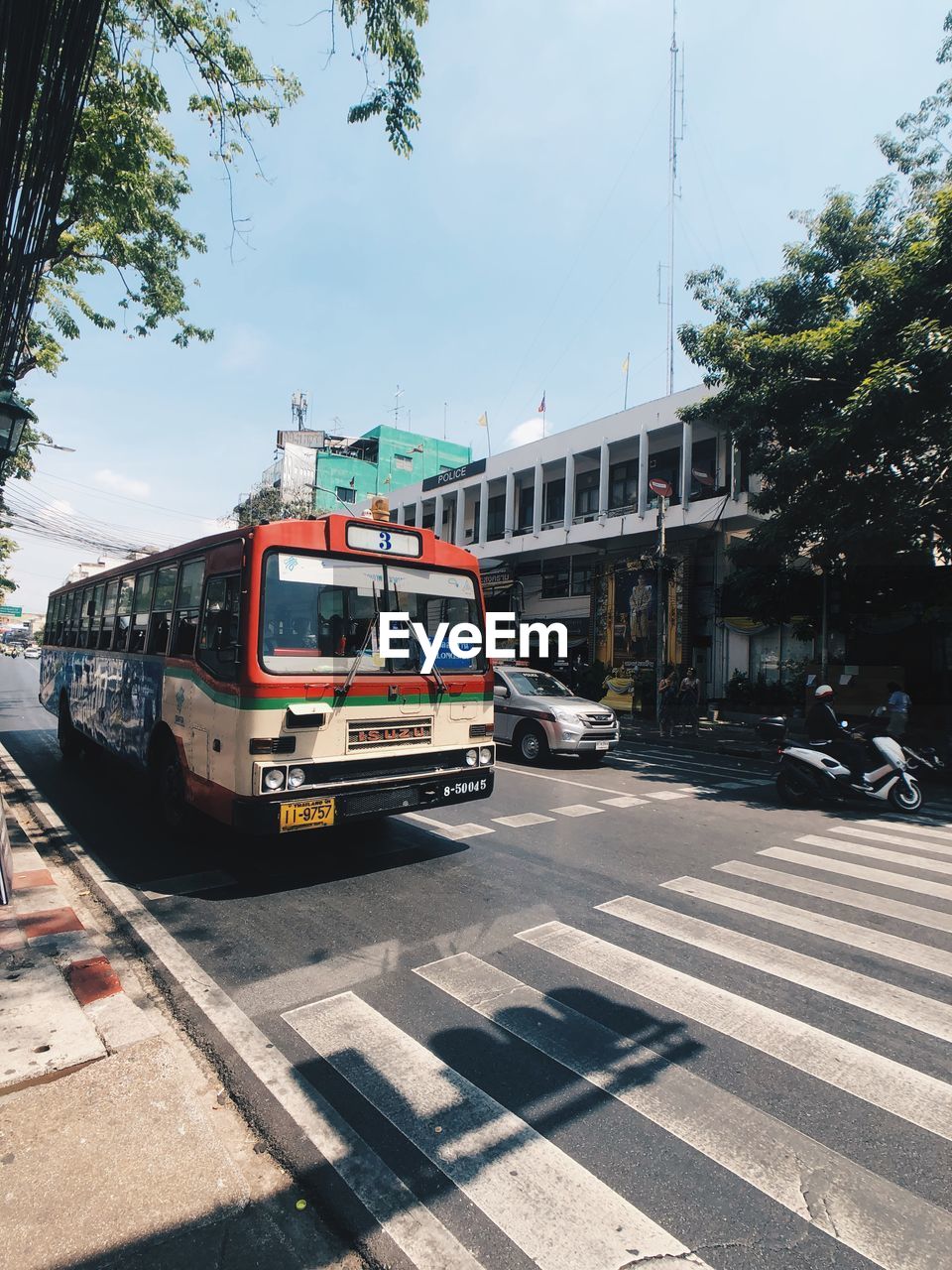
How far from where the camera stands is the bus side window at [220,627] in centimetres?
539

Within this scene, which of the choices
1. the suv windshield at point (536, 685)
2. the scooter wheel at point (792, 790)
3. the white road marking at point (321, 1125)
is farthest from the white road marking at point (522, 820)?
the suv windshield at point (536, 685)

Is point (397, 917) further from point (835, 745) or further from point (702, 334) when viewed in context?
point (702, 334)

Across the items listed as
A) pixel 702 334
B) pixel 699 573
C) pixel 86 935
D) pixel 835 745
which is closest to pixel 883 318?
pixel 702 334

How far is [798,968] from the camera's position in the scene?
4305 mm

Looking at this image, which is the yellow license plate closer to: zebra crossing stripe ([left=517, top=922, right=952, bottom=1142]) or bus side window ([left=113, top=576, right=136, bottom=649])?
zebra crossing stripe ([left=517, top=922, right=952, bottom=1142])

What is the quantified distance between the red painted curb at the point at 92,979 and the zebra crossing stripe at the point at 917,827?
8.34 m

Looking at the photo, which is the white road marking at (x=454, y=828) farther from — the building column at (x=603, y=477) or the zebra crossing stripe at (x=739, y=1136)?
the building column at (x=603, y=477)

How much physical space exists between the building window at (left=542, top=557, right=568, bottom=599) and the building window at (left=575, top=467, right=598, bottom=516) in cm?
214

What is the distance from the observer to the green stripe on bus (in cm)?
510

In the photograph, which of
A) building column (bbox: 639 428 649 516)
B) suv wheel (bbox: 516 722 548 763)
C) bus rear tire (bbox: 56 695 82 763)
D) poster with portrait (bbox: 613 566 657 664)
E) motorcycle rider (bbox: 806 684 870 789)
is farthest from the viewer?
poster with portrait (bbox: 613 566 657 664)

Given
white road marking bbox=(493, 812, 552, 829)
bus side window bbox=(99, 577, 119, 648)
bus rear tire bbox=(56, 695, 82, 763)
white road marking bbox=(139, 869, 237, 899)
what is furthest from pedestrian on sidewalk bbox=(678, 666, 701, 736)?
white road marking bbox=(139, 869, 237, 899)

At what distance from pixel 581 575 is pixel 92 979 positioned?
25447mm

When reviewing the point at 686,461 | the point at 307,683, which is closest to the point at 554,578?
the point at 686,461

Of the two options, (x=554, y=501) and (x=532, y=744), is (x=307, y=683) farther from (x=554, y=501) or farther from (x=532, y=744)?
(x=554, y=501)
